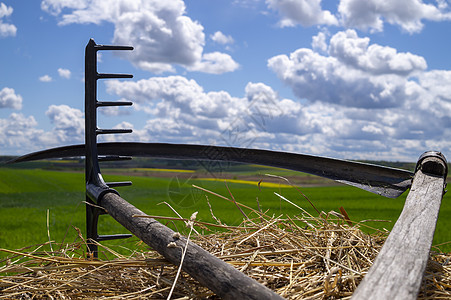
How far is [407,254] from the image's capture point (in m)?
1.27

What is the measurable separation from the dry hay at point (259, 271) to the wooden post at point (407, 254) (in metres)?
0.26

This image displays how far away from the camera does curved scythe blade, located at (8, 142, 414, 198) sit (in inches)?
124

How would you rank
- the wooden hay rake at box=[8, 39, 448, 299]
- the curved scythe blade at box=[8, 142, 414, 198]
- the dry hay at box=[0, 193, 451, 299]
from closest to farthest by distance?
1. the wooden hay rake at box=[8, 39, 448, 299]
2. the dry hay at box=[0, 193, 451, 299]
3. the curved scythe blade at box=[8, 142, 414, 198]

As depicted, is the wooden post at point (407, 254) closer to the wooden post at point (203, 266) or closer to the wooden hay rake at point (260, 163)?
the wooden hay rake at point (260, 163)

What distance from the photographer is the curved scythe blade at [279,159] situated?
3143mm

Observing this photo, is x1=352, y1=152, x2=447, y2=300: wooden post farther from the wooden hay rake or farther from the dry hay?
the dry hay

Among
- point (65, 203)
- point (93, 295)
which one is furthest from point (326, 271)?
point (65, 203)

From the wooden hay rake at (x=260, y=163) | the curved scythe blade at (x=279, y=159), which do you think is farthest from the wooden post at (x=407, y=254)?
the curved scythe blade at (x=279, y=159)

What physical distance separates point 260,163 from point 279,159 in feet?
Answer: 0.72

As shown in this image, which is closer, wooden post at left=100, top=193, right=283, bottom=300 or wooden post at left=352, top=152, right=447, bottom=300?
wooden post at left=352, top=152, right=447, bottom=300

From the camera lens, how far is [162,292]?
1607 millimetres

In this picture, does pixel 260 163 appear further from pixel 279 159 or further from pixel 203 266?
pixel 203 266

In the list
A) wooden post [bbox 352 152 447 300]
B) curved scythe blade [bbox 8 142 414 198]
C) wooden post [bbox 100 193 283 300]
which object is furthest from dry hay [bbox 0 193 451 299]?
curved scythe blade [bbox 8 142 414 198]

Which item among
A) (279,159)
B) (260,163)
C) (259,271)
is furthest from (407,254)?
(260,163)
